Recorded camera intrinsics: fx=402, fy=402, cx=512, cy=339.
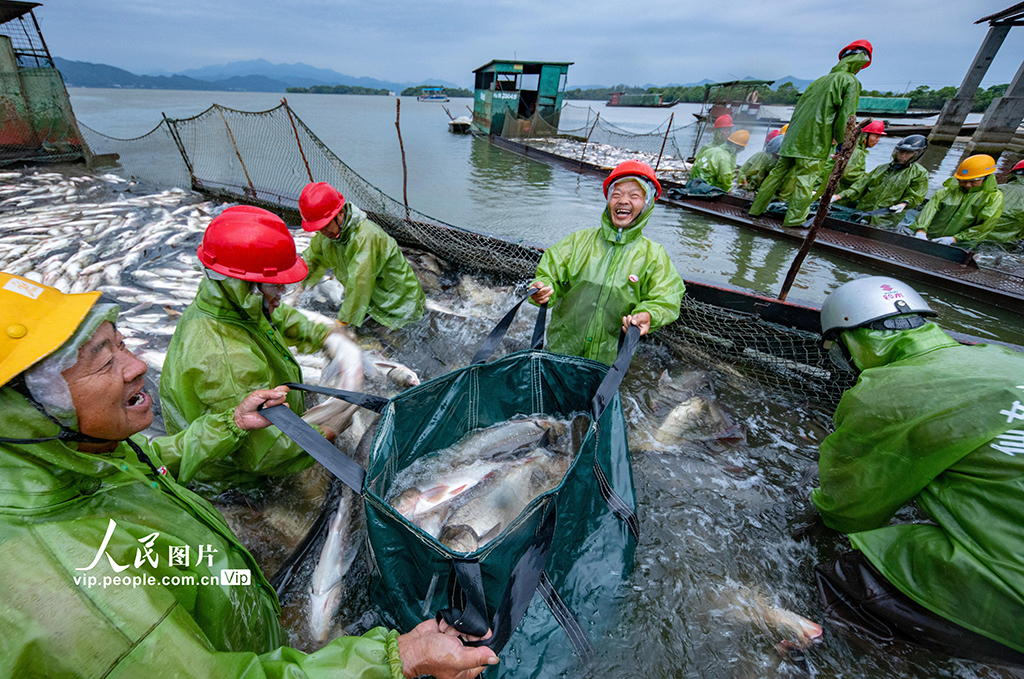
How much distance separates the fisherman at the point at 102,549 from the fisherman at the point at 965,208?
982cm

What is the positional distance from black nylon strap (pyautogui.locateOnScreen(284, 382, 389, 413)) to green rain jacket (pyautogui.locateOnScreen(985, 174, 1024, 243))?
413 inches

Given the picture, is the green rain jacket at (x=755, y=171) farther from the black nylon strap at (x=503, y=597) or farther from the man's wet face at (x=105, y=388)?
the man's wet face at (x=105, y=388)

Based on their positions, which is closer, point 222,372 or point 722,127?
point 222,372

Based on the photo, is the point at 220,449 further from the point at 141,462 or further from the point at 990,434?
the point at 990,434

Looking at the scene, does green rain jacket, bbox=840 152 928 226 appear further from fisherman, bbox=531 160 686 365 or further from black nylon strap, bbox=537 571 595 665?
black nylon strap, bbox=537 571 595 665

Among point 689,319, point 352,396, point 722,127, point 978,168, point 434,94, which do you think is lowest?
point 689,319

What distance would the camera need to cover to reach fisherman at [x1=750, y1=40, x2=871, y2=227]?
19.7 ft

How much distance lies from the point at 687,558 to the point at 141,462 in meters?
2.75

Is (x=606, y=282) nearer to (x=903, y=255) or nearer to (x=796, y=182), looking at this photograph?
(x=796, y=182)

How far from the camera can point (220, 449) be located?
1911 millimetres

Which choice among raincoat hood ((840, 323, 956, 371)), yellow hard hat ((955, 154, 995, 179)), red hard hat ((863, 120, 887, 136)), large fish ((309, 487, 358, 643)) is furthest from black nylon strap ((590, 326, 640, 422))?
red hard hat ((863, 120, 887, 136))

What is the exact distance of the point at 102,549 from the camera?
89cm

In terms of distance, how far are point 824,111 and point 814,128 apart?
0.97 ft

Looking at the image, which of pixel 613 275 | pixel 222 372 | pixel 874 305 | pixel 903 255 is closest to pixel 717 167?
pixel 903 255
